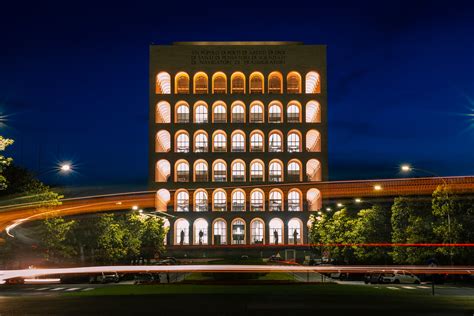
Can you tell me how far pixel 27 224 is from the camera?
51.2 meters

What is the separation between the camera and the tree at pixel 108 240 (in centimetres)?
5200

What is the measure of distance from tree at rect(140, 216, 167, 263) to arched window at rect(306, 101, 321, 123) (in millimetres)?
45574

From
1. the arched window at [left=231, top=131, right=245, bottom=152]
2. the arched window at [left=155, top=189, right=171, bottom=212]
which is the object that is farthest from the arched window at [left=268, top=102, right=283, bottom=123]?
the arched window at [left=155, top=189, right=171, bottom=212]

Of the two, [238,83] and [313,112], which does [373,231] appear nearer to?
[313,112]

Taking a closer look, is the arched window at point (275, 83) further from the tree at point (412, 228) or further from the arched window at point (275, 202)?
the tree at point (412, 228)

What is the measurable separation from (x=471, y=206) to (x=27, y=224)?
35238mm

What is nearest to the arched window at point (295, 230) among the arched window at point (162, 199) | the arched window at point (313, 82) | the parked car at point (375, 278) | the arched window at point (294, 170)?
the arched window at point (294, 170)

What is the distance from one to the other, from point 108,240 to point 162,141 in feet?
202

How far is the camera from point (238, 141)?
352ft

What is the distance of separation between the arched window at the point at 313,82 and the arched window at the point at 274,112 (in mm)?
7998

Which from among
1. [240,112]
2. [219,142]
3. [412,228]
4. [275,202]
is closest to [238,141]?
[219,142]

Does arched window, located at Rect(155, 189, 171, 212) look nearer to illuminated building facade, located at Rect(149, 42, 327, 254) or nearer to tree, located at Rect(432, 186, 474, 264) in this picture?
illuminated building facade, located at Rect(149, 42, 327, 254)

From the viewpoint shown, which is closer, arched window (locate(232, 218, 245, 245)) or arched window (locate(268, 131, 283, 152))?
arched window (locate(232, 218, 245, 245))

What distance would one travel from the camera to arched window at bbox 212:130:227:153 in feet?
350
